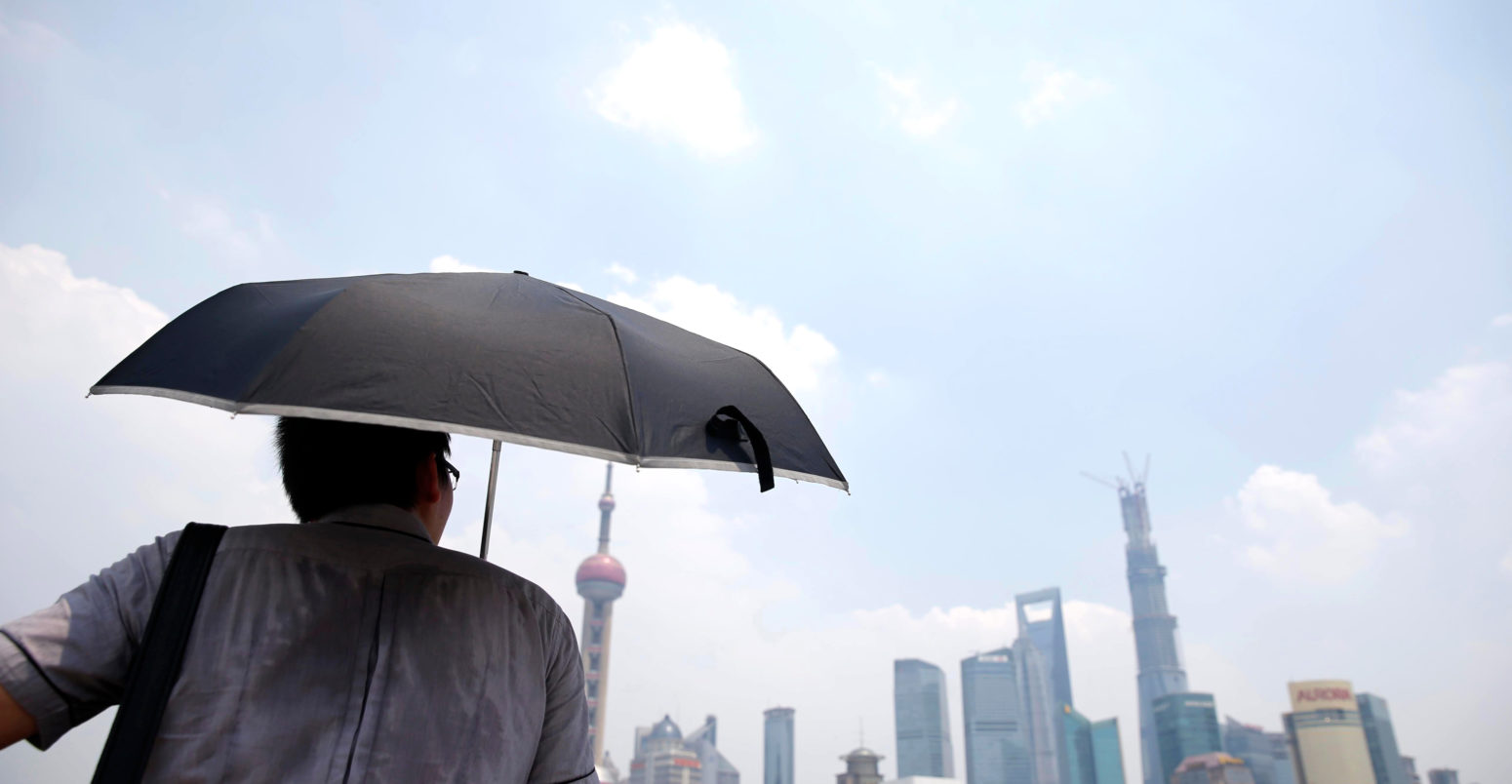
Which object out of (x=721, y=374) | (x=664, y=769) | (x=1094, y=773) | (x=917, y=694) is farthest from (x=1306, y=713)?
(x=721, y=374)

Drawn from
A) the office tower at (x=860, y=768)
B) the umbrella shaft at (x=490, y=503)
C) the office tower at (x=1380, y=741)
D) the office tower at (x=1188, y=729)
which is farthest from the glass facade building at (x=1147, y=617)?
the umbrella shaft at (x=490, y=503)

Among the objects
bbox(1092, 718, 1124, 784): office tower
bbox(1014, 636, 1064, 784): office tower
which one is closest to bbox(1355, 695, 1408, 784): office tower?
bbox(1092, 718, 1124, 784): office tower

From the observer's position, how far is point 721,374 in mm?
1964

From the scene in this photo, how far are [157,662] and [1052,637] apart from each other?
192 meters

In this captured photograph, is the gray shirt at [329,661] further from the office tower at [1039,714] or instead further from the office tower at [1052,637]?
the office tower at [1052,637]

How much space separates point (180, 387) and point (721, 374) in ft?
3.23

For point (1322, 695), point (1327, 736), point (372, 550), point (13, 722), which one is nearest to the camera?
point (13, 722)

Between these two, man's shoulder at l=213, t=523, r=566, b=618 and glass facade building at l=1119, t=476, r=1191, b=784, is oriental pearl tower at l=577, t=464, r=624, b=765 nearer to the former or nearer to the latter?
A: glass facade building at l=1119, t=476, r=1191, b=784

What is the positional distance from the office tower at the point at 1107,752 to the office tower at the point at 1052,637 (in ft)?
32.6

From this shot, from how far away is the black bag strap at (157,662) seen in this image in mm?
1151

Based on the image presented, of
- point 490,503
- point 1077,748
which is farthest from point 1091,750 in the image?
point 490,503

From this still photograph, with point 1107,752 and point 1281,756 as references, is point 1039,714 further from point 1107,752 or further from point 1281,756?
point 1281,756

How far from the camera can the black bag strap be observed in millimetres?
1151

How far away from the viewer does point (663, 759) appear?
134750mm
